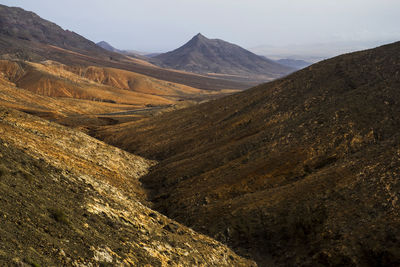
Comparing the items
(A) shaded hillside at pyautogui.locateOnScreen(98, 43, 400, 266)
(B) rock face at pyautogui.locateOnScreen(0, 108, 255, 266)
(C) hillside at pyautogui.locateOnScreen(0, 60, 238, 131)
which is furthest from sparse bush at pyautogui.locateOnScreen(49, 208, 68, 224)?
(C) hillside at pyautogui.locateOnScreen(0, 60, 238, 131)

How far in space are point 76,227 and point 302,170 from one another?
66.4 feet

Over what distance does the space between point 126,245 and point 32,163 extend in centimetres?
738

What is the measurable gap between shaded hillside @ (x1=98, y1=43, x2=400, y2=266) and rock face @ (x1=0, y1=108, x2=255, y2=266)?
4188 mm

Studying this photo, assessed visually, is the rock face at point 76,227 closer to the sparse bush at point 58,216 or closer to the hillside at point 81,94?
the sparse bush at point 58,216

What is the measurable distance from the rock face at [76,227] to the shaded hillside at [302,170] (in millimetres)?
4188

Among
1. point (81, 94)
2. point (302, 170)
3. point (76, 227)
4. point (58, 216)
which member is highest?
point (81, 94)

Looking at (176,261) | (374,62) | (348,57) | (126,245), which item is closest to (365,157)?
(176,261)

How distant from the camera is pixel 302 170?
2705 cm

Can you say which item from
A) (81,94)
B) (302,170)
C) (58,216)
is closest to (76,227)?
(58,216)

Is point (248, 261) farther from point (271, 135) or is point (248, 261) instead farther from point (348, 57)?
point (348, 57)

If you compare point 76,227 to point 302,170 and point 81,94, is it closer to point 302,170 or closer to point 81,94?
point 302,170

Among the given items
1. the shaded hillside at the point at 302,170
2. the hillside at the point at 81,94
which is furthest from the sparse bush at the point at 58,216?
the hillside at the point at 81,94

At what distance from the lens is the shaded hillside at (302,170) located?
18562 mm

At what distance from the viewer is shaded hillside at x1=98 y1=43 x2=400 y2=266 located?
18562 millimetres
